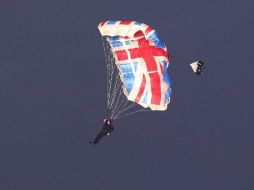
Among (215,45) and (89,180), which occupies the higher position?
(215,45)

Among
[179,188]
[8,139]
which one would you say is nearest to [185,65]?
[179,188]

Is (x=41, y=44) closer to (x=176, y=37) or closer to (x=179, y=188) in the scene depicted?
(x=176, y=37)

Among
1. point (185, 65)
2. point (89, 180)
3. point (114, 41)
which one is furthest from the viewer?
point (185, 65)

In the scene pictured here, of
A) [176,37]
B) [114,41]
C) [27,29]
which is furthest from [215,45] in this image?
[114,41]

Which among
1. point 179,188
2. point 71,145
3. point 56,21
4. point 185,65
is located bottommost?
point 179,188

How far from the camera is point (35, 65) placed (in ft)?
210

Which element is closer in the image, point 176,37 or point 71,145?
point 71,145

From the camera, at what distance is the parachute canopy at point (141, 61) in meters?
44.2

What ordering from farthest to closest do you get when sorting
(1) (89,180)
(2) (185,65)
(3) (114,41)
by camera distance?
(2) (185,65)
(1) (89,180)
(3) (114,41)

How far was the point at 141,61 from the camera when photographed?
1786 inches

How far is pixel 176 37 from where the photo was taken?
214 feet

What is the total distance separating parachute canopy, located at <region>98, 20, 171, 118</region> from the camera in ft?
145

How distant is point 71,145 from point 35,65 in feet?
25.5

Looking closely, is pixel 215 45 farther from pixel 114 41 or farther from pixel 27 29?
pixel 114 41
